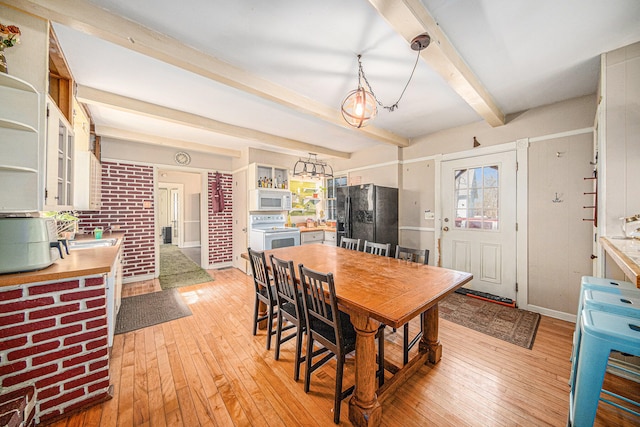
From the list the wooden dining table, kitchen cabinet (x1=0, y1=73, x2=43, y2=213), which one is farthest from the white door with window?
kitchen cabinet (x1=0, y1=73, x2=43, y2=213)

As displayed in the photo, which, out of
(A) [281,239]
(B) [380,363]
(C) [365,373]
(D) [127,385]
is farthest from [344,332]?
(A) [281,239]

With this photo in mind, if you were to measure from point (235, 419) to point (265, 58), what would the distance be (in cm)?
263

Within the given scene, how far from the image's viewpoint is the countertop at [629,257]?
0.94 m

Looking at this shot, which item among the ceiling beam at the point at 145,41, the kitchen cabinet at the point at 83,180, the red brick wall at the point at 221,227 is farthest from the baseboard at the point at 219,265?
the ceiling beam at the point at 145,41

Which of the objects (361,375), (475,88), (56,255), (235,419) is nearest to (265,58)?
(475,88)

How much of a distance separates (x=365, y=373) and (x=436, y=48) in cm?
217

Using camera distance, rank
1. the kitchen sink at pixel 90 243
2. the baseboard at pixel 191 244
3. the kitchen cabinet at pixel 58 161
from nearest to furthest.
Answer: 1. the kitchen cabinet at pixel 58 161
2. the kitchen sink at pixel 90 243
3. the baseboard at pixel 191 244

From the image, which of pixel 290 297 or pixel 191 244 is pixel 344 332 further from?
pixel 191 244

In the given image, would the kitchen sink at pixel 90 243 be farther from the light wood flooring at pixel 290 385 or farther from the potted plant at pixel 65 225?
the light wood flooring at pixel 290 385

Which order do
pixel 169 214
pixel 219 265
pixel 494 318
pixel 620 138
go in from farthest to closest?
pixel 169 214 < pixel 219 265 < pixel 494 318 < pixel 620 138

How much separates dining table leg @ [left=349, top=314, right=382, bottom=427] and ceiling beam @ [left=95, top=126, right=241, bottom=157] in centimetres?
431

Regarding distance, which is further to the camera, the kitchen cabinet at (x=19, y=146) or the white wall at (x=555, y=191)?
the white wall at (x=555, y=191)

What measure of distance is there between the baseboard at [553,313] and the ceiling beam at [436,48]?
8.05 feet

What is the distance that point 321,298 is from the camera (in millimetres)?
1518
